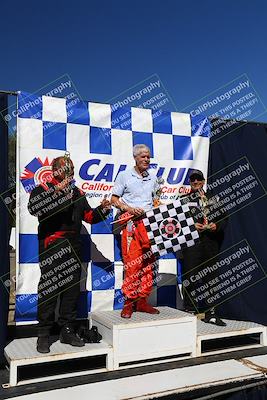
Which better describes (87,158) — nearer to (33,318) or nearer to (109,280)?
(109,280)

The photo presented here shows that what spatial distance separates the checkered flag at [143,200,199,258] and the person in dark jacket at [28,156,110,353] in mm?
660

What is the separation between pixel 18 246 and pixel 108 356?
1212 millimetres

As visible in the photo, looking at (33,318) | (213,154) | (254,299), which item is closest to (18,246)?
(33,318)

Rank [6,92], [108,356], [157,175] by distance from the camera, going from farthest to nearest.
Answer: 1. [157,175]
2. [6,92]
3. [108,356]

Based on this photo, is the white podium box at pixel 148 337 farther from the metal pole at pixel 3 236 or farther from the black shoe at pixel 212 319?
the metal pole at pixel 3 236

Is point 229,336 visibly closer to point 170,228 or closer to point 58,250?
point 170,228

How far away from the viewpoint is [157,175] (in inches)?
163

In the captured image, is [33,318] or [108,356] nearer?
[108,356]

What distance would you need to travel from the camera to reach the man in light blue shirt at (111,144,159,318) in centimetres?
338

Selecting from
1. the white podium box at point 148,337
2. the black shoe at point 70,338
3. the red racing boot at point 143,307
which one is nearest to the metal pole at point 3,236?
the black shoe at point 70,338

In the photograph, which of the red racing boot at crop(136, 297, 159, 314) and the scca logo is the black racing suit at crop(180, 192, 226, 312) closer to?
the red racing boot at crop(136, 297, 159, 314)

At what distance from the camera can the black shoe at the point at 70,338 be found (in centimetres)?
305

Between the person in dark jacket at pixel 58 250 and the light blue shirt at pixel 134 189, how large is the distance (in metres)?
0.55

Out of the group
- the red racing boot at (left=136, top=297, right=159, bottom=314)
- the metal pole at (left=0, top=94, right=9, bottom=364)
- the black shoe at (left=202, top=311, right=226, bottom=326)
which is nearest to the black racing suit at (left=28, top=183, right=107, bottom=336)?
the metal pole at (left=0, top=94, right=9, bottom=364)
